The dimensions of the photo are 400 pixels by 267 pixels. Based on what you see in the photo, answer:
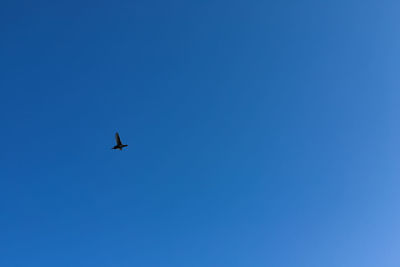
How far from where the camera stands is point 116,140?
336 feet
